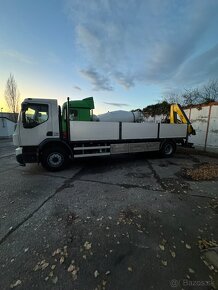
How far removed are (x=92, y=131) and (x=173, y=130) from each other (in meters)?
4.78

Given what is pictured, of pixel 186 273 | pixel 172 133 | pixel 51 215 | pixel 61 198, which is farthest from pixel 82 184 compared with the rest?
pixel 172 133

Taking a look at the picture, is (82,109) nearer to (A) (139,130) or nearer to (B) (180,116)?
(A) (139,130)

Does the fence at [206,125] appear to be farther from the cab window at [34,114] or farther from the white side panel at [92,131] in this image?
the cab window at [34,114]

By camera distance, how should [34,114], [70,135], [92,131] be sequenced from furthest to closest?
[92,131] < [70,135] < [34,114]

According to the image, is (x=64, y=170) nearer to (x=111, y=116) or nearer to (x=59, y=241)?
(x=59, y=241)

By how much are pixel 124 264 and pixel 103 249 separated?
404mm

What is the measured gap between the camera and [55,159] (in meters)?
6.48

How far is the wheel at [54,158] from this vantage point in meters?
6.32

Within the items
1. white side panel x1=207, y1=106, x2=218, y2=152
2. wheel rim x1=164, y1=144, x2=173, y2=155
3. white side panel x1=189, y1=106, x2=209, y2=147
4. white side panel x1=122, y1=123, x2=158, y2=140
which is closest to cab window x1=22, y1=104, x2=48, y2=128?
white side panel x1=122, y1=123, x2=158, y2=140

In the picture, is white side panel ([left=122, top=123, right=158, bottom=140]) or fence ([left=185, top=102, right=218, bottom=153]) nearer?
white side panel ([left=122, top=123, right=158, bottom=140])

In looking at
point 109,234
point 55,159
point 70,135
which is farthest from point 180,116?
point 109,234

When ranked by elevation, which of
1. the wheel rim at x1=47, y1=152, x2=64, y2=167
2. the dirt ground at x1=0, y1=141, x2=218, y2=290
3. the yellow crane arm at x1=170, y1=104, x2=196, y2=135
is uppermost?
the yellow crane arm at x1=170, y1=104, x2=196, y2=135

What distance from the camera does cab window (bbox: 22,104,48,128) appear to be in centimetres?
592

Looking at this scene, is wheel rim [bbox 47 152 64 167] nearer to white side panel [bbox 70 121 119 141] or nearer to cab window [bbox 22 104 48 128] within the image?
white side panel [bbox 70 121 119 141]
